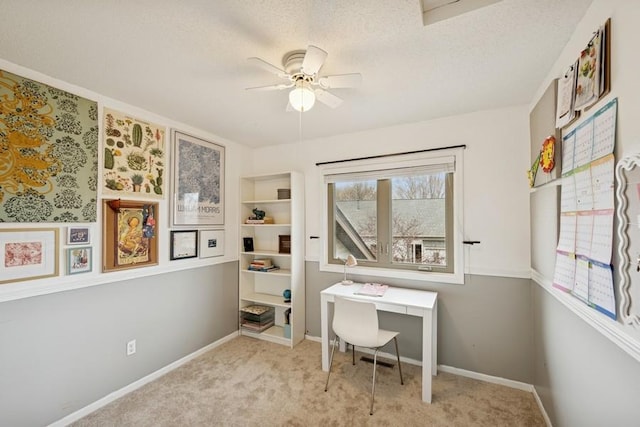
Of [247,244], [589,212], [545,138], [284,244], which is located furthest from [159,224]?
[545,138]

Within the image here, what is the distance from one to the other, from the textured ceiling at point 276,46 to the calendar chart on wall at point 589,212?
1.95ft

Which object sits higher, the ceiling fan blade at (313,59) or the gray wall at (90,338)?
the ceiling fan blade at (313,59)

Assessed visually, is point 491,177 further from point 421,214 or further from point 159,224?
point 159,224

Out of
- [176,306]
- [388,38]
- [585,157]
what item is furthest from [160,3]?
[176,306]

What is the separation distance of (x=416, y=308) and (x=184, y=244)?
2.28m

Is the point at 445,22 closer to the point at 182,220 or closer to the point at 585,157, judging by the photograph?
the point at 585,157

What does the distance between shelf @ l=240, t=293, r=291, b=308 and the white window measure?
26.1 inches

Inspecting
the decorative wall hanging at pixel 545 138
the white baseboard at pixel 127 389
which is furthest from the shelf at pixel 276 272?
the decorative wall hanging at pixel 545 138

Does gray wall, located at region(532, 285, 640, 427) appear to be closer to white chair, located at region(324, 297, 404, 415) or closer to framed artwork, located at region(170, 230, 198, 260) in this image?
white chair, located at region(324, 297, 404, 415)

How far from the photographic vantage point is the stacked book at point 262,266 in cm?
326

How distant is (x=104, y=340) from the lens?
2.08 m

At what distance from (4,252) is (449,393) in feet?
10.8

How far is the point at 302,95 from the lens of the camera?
5.34 feet

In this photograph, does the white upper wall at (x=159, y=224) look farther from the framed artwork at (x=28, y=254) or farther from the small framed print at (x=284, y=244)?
the small framed print at (x=284, y=244)
